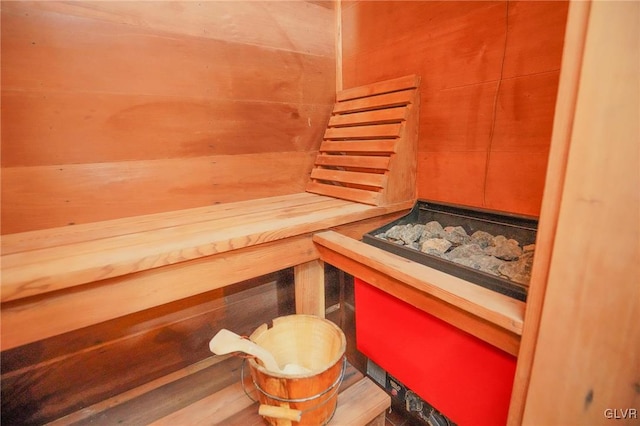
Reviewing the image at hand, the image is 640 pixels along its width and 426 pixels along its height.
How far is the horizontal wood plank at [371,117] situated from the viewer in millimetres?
1401

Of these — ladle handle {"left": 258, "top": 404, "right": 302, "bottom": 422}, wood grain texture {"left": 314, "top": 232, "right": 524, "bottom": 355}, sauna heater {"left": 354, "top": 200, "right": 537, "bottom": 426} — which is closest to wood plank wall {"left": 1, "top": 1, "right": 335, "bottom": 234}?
wood grain texture {"left": 314, "top": 232, "right": 524, "bottom": 355}

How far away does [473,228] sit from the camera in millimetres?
1271

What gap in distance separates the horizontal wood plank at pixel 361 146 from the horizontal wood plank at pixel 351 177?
0.11 m

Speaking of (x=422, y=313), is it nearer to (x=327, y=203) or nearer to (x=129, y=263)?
(x=327, y=203)

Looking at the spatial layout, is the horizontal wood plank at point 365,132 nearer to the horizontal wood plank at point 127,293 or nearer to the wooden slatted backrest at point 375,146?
the wooden slatted backrest at point 375,146

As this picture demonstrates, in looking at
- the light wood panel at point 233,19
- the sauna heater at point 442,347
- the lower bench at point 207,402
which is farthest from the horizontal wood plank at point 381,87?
the lower bench at point 207,402

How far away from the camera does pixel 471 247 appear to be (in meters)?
1.07

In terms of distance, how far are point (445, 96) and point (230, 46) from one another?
97 centimetres

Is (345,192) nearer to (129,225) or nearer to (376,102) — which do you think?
(376,102)

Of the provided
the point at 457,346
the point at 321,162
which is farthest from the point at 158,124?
the point at 457,346

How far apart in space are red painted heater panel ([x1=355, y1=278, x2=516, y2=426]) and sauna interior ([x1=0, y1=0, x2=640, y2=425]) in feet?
0.06

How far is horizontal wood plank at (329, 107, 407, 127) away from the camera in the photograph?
1.40m

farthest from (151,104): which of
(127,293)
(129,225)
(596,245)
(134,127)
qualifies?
(596,245)

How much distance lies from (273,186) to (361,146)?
493 mm
